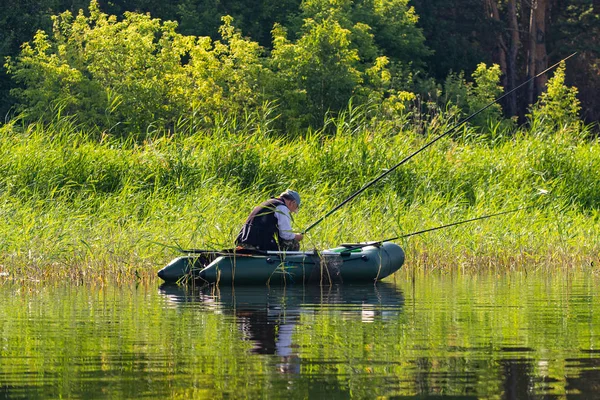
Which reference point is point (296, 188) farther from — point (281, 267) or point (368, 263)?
point (281, 267)

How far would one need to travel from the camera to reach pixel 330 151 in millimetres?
19250

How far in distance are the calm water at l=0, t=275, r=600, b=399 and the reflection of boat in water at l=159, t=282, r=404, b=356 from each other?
0.06 ft

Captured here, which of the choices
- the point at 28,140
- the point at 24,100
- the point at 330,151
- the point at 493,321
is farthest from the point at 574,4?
the point at 493,321

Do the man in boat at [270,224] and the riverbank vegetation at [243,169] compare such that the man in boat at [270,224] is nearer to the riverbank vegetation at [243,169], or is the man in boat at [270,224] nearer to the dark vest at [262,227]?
the dark vest at [262,227]

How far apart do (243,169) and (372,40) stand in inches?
592

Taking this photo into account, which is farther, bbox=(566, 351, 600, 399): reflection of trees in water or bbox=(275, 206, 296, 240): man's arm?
bbox=(275, 206, 296, 240): man's arm

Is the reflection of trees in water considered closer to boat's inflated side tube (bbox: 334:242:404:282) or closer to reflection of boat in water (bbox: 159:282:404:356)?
reflection of boat in water (bbox: 159:282:404:356)

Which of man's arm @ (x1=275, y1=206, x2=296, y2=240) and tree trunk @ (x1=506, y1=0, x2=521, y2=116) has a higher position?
tree trunk @ (x1=506, y1=0, x2=521, y2=116)

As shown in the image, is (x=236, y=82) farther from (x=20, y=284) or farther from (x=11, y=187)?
(x=20, y=284)

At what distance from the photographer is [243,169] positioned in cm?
1895

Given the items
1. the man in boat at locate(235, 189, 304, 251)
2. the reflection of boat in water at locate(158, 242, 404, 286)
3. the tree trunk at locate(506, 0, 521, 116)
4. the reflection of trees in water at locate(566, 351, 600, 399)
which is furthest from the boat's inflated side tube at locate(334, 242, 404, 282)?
the tree trunk at locate(506, 0, 521, 116)

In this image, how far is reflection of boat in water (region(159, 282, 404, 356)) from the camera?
27.8 feet

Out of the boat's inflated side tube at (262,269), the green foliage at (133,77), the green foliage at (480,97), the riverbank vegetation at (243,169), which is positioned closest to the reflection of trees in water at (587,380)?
the boat's inflated side tube at (262,269)

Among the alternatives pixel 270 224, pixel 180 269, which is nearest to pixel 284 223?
pixel 270 224
